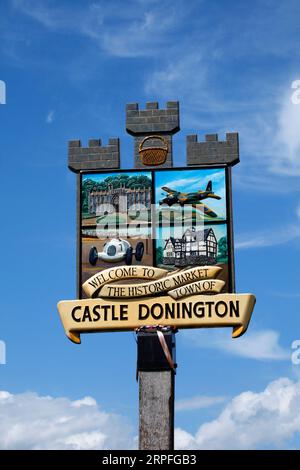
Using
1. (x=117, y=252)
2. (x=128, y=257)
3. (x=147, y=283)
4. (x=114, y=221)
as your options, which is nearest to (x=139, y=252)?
(x=128, y=257)

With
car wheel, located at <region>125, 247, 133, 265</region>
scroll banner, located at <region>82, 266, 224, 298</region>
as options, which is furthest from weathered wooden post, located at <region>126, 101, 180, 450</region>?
car wheel, located at <region>125, 247, 133, 265</region>

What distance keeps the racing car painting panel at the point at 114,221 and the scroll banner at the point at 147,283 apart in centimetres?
22

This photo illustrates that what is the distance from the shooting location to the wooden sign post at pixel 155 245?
21.5 metres

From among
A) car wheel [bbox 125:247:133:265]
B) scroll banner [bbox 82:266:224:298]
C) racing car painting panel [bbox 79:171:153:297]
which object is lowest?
scroll banner [bbox 82:266:224:298]

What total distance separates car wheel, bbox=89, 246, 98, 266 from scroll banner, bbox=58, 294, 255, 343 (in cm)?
102

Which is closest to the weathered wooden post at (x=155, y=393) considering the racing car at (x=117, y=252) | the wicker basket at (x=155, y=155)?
the racing car at (x=117, y=252)

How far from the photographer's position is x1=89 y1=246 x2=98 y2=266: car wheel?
73.7 feet

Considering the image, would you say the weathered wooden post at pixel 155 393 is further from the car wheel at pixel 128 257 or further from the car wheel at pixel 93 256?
the car wheel at pixel 93 256

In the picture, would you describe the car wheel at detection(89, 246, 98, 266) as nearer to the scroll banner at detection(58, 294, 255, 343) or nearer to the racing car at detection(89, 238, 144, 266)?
the racing car at detection(89, 238, 144, 266)

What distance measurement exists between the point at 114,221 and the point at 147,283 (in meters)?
1.88

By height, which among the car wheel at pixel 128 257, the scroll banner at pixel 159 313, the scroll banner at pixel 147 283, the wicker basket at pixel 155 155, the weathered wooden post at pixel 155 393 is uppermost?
the wicker basket at pixel 155 155

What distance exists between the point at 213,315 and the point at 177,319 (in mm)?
863
